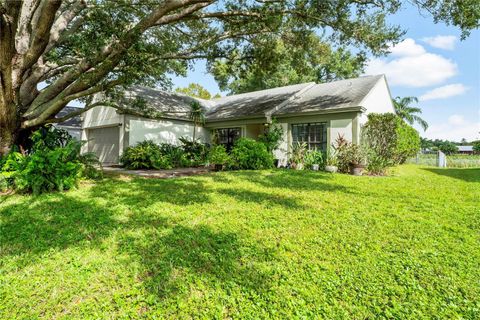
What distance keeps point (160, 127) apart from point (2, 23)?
9.06 meters

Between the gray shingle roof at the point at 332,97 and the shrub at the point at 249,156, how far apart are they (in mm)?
2865

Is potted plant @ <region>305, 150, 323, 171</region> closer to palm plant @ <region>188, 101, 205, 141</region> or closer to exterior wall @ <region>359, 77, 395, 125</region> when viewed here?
exterior wall @ <region>359, 77, 395, 125</region>

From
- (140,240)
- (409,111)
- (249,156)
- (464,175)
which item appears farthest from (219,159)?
(409,111)

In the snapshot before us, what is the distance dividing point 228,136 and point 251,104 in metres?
2.48

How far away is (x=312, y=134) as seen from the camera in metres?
12.6

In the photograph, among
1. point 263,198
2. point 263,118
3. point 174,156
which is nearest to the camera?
point 263,198

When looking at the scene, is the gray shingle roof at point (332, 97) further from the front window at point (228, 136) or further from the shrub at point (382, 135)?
the front window at point (228, 136)

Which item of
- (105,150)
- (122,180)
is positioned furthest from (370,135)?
(105,150)

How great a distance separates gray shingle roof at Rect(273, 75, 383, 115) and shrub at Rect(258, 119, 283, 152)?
726 mm

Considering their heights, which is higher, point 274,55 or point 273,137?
point 274,55

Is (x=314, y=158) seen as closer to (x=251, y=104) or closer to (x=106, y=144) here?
(x=251, y=104)

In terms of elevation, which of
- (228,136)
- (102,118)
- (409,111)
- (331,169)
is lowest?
(331,169)

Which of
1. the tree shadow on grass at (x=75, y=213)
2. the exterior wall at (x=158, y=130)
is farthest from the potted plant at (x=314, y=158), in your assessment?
the exterior wall at (x=158, y=130)

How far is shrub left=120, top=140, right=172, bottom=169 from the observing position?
11492mm
